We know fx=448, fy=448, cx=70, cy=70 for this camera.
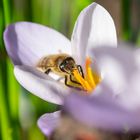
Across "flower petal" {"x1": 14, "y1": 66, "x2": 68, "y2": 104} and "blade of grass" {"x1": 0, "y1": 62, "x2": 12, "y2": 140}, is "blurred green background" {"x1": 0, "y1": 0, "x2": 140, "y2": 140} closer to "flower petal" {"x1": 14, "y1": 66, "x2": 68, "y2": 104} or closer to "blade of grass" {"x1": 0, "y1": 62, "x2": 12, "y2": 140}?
"blade of grass" {"x1": 0, "y1": 62, "x2": 12, "y2": 140}

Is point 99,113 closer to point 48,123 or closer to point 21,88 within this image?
point 48,123

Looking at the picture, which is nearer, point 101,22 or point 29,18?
point 101,22

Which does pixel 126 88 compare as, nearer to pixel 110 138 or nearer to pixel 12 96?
pixel 110 138

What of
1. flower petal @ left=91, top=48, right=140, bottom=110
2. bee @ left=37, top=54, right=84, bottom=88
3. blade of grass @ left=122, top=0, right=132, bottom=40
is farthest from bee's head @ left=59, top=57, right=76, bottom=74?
flower petal @ left=91, top=48, right=140, bottom=110

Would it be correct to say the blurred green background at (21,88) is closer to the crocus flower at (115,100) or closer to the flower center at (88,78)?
the flower center at (88,78)

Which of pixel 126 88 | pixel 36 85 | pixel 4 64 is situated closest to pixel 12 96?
pixel 4 64

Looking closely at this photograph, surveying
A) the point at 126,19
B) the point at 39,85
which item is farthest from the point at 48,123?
the point at 126,19

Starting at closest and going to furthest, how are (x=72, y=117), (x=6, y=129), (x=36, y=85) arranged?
(x=72, y=117) → (x=36, y=85) → (x=6, y=129)
